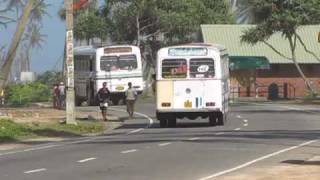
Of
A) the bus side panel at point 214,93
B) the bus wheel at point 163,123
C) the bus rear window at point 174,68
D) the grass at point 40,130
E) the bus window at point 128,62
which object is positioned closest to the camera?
the grass at point 40,130

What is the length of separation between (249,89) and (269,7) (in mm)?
9833

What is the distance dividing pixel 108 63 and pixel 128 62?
1.27 meters

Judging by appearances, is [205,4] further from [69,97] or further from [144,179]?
[144,179]

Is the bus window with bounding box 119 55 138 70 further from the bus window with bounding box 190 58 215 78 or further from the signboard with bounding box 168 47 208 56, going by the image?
the bus window with bounding box 190 58 215 78

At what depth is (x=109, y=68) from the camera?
50.0m

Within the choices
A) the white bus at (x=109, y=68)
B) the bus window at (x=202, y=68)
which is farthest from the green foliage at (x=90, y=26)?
the bus window at (x=202, y=68)

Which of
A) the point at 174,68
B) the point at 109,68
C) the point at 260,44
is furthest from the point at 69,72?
the point at 260,44

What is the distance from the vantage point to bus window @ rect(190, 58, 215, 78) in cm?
3083

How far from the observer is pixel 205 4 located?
75750 mm

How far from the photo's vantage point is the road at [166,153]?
1620 centimetres

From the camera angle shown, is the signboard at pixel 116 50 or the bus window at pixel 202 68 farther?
the signboard at pixel 116 50

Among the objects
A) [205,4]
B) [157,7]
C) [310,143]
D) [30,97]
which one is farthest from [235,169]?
[205,4]

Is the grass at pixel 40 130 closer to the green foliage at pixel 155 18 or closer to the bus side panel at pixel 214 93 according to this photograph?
the bus side panel at pixel 214 93

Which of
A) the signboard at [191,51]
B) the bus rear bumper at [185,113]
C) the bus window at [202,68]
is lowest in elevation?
the bus rear bumper at [185,113]
